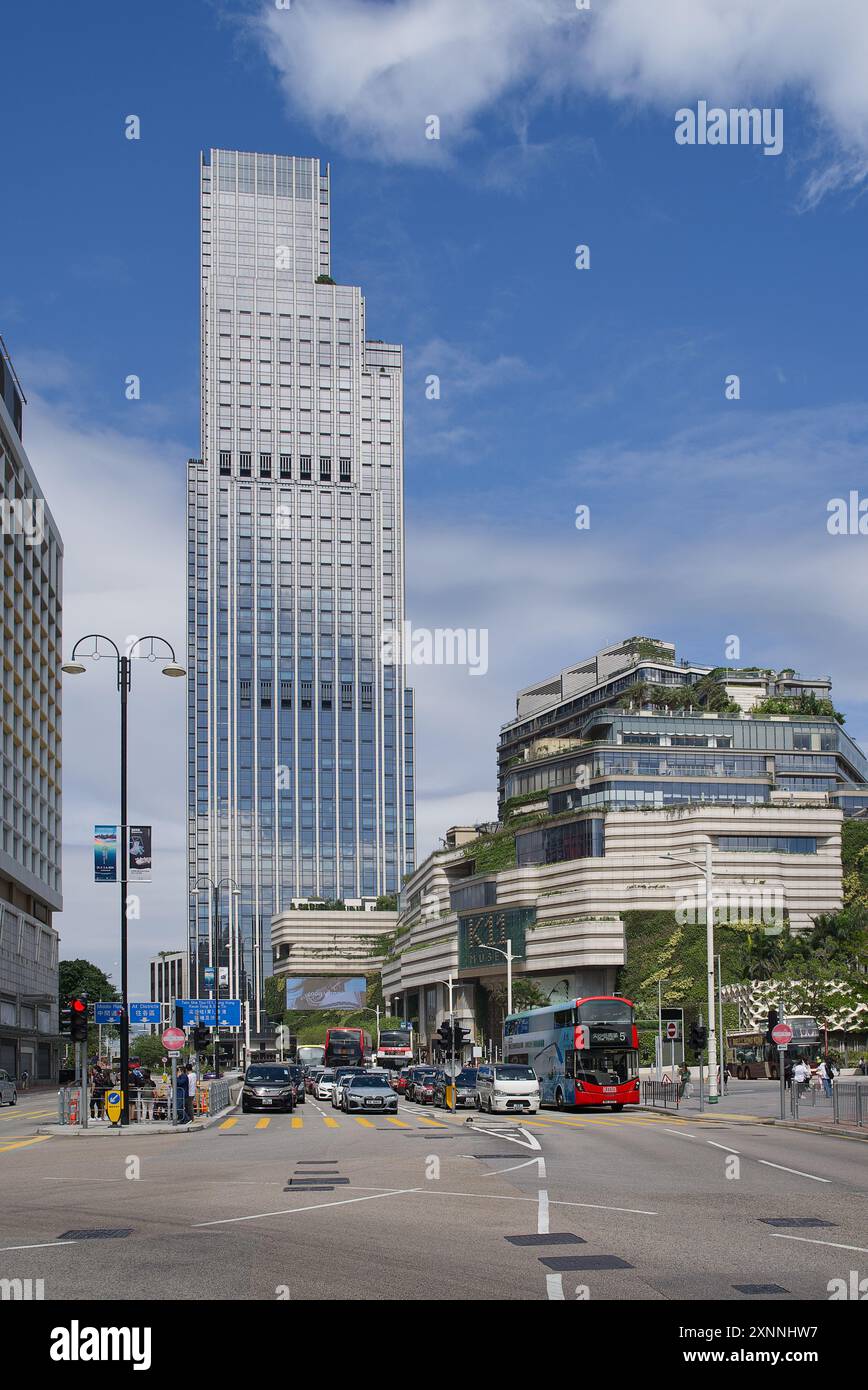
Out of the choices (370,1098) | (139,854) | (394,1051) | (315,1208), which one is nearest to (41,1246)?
(315,1208)

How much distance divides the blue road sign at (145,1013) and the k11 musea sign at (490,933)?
53.1 metres

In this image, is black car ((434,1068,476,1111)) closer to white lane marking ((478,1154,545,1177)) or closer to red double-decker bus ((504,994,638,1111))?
red double-decker bus ((504,994,638,1111))

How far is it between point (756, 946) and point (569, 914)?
65.2ft

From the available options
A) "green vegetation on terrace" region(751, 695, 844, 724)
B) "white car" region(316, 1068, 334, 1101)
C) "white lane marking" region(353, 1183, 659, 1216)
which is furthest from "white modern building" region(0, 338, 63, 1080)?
"white lane marking" region(353, 1183, 659, 1216)

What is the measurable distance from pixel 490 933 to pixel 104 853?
87.1m

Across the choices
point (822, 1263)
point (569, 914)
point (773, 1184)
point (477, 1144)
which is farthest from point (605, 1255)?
point (569, 914)

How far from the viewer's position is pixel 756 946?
102 metres

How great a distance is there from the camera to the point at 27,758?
10950cm

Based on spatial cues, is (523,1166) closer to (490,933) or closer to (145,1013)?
(145,1013)

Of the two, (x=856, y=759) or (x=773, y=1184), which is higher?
(x=856, y=759)

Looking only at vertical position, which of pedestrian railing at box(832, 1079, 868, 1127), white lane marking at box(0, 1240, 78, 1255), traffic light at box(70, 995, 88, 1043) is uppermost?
white lane marking at box(0, 1240, 78, 1255)

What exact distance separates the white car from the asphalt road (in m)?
31.4

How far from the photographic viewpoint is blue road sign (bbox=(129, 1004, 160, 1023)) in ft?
218
